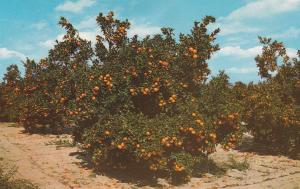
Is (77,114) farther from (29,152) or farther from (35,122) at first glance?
(35,122)

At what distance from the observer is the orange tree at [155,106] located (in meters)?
12.2

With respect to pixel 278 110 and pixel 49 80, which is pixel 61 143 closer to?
pixel 49 80

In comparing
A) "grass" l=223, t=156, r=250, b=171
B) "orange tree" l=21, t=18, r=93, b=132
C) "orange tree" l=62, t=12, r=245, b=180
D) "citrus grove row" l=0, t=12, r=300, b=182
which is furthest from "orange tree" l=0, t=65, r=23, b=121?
"grass" l=223, t=156, r=250, b=171

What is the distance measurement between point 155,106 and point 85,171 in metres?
3.06

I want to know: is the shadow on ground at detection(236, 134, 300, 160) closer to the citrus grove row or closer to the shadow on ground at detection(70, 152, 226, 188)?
the citrus grove row

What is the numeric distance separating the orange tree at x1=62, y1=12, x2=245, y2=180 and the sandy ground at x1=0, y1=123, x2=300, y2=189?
0.78 meters

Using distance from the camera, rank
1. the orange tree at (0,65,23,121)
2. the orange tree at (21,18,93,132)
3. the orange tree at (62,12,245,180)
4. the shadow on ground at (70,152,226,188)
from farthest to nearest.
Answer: the orange tree at (0,65,23,121) → the orange tree at (21,18,93,132) → the shadow on ground at (70,152,226,188) → the orange tree at (62,12,245,180)

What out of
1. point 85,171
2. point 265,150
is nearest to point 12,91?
point 85,171

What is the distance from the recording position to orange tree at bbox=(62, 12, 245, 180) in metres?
12.2

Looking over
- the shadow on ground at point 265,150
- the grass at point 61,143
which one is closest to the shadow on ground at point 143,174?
the grass at point 61,143

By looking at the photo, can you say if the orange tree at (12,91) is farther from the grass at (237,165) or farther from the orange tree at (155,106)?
the grass at (237,165)

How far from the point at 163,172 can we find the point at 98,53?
4.71m

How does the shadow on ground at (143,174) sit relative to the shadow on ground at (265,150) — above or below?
below

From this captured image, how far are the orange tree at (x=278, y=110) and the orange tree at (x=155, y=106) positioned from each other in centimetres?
364
